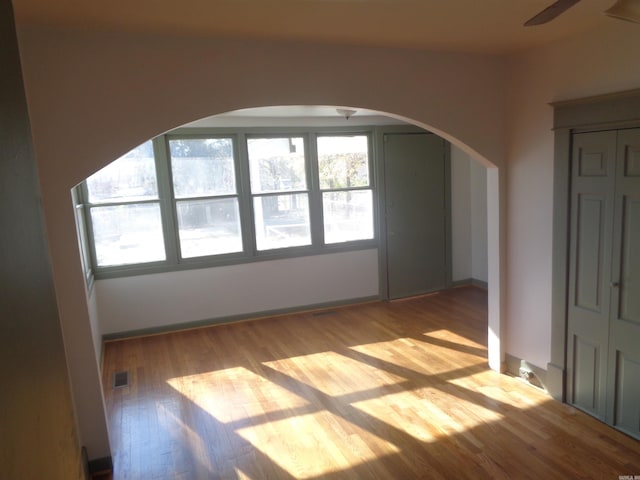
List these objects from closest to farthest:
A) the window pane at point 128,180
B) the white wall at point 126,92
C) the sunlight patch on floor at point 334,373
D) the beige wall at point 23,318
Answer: the beige wall at point 23,318
the white wall at point 126,92
the sunlight patch on floor at point 334,373
the window pane at point 128,180

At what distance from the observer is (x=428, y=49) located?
126 inches

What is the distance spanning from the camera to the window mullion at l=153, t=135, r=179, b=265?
4.95 metres

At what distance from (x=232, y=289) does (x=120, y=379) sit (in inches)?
65.9

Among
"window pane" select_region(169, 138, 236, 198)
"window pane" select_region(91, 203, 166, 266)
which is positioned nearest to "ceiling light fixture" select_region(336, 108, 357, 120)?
"window pane" select_region(169, 138, 236, 198)

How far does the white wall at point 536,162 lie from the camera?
2900 millimetres

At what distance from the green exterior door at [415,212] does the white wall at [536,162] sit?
95.3 inches

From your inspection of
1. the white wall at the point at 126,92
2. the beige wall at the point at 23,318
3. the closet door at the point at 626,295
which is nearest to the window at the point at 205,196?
the white wall at the point at 126,92

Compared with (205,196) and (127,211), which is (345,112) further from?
(127,211)

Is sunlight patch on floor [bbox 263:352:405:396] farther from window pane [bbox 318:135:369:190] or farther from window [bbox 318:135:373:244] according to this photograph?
window pane [bbox 318:135:369:190]

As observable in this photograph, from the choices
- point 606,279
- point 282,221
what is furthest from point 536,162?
point 282,221

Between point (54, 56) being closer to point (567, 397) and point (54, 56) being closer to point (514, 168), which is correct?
point (514, 168)

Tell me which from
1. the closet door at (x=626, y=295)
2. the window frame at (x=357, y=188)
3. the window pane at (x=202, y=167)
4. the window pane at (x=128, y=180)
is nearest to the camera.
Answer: the closet door at (x=626, y=295)

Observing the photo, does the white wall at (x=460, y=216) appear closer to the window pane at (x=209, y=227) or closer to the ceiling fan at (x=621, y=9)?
the window pane at (x=209, y=227)

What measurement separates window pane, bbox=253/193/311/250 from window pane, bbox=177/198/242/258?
29 cm
